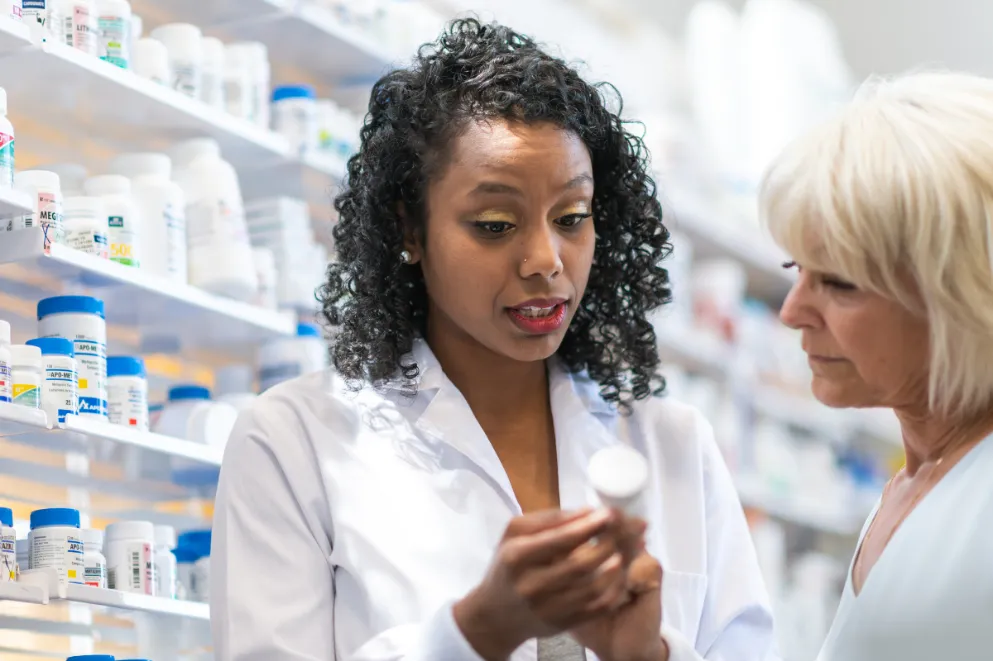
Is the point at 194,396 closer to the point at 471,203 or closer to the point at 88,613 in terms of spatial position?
the point at 88,613

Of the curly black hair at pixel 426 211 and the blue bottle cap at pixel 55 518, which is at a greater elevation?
the curly black hair at pixel 426 211

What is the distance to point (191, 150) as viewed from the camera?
264 centimetres

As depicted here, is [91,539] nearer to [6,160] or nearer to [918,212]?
[6,160]

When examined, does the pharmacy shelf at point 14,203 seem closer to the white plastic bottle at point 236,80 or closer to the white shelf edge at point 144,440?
the white shelf edge at point 144,440

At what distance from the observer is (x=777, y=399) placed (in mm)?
4672

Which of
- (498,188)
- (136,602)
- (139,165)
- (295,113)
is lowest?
(136,602)

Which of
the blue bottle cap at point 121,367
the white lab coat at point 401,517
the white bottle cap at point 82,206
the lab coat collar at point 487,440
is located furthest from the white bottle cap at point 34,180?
the lab coat collar at point 487,440

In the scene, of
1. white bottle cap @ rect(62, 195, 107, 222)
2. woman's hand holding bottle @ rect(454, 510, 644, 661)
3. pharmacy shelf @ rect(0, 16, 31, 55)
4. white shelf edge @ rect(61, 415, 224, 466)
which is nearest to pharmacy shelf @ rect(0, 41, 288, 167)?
pharmacy shelf @ rect(0, 16, 31, 55)

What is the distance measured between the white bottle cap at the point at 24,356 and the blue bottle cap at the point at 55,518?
0.23 m

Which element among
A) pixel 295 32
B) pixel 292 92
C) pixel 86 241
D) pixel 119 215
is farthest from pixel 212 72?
pixel 86 241

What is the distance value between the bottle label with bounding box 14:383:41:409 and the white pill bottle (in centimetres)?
11

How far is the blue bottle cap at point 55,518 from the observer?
2.09 meters

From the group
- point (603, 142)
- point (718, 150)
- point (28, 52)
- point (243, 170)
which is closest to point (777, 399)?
point (718, 150)

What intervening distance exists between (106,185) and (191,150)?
321 mm
